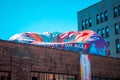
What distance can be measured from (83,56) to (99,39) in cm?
600

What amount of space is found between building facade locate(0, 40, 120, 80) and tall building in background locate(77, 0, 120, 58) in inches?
894

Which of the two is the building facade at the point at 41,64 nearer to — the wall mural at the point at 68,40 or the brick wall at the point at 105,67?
the brick wall at the point at 105,67

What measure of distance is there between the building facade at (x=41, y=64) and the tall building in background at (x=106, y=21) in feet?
74.5

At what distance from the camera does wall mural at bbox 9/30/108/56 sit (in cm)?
3049

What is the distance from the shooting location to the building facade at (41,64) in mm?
22156

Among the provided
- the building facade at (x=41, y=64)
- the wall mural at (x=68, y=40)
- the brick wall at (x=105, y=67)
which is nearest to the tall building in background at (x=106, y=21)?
the wall mural at (x=68, y=40)

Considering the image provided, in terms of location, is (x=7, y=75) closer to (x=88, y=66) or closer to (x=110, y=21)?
(x=88, y=66)

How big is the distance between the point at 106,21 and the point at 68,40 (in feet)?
78.8

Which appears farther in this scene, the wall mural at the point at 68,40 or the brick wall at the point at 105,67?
the wall mural at the point at 68,40

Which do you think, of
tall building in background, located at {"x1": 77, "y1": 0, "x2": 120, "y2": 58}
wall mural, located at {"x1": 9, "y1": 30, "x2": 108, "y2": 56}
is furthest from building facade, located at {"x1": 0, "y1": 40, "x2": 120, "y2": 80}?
tall building in background, located at {"x1": 77, "y1": 0, "x2": 120, "y2": 58}

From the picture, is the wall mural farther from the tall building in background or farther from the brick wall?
the tall building in background

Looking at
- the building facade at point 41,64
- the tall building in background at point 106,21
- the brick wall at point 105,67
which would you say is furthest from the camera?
the tall building in background at point 106,21

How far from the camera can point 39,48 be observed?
2433 cm

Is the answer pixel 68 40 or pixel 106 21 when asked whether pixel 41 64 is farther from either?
pixel 106 21
